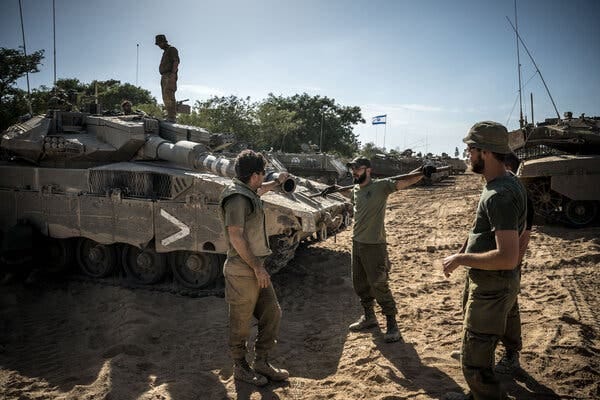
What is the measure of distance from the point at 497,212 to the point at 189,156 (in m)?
5.13

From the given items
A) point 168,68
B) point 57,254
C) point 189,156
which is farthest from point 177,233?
point 168,68

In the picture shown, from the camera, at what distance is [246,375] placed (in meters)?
3.71

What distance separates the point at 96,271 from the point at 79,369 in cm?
337

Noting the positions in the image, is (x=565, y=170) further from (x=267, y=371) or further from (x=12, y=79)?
(x=12, y=79)

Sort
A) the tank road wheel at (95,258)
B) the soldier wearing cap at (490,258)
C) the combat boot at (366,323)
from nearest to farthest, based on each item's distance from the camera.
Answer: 1. the soldier wearing cap at (490,258)
2. the combat boot at (366,323)
3. the tank road wheel at (95,258)

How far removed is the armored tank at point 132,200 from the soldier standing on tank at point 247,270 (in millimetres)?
2375

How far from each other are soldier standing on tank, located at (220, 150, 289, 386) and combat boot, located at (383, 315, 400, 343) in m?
1.18

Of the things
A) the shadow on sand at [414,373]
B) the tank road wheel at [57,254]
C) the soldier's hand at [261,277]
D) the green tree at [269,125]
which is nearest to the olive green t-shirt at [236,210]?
the soldier's hand at [261,277]

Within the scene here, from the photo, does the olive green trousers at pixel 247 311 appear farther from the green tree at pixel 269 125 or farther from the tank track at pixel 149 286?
the green tree at pixel 269 125

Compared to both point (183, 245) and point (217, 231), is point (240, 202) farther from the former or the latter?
point (183, 245)

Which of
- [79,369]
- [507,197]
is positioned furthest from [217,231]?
[507,197]

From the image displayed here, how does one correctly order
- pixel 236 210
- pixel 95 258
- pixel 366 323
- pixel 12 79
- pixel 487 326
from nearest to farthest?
pixel 487 326, pixel 236 210, pixel 366 323, pixel 95 258, pixel 12 79

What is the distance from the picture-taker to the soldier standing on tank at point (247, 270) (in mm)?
3320

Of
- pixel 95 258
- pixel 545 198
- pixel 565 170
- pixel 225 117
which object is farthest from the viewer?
pixel 225 117
